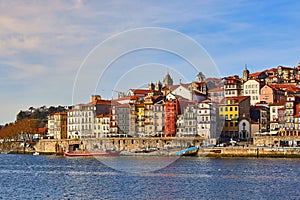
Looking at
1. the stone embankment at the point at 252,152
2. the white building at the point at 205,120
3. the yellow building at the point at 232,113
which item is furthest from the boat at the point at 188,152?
the yellow building at the point at 232,113

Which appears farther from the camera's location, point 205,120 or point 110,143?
point 110,143

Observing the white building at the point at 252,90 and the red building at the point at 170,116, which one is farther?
the white building at the point at 252,90

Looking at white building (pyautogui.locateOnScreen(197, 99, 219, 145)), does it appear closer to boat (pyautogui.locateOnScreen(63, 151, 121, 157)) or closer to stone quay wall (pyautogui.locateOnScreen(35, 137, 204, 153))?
stone quay wall (pyautogui.locateOnScreen(35, 137, 204, 153))

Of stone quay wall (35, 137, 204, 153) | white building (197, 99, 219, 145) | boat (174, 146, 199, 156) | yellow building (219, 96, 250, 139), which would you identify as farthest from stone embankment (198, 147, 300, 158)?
yellow building (219, 96, 250, 139)

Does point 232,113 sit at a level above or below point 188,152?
above

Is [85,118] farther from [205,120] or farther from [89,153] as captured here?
[205,120]

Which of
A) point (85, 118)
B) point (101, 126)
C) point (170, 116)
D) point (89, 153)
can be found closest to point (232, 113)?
point (170, 116)

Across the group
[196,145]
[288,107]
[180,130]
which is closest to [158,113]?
[180,130]

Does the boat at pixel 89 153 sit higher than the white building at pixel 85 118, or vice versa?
the white building at pixel 85 118

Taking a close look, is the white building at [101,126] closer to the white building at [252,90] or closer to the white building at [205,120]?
the white building at [205,120]

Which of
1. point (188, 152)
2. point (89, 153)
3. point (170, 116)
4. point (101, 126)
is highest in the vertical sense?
point (170, 116)

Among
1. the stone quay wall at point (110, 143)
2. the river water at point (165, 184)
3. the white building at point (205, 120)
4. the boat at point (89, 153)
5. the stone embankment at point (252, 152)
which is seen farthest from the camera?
the white building at point (205, 120)

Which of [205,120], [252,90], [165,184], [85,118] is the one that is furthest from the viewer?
[252,90]

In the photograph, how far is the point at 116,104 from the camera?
310 ft
